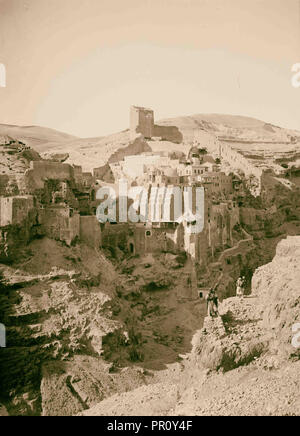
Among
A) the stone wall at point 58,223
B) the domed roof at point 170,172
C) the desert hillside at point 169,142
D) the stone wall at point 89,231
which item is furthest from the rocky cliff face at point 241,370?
the desert hillside at point 169,142

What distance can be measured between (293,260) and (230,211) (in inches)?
376

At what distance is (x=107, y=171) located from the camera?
32.9 m

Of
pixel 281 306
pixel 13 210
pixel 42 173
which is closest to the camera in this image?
pixel 281 306

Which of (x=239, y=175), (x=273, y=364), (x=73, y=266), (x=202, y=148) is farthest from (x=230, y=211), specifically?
(x=273, y=364)

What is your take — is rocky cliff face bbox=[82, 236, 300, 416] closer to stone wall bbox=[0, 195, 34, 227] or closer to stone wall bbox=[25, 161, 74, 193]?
stone wall bbox=[0, 195, 34, 227]

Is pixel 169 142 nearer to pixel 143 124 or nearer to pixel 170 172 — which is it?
pixel 143 124

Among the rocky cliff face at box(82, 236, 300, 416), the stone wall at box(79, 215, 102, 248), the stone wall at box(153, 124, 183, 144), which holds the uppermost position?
the stone wall at box(153, 124, 183, 144)

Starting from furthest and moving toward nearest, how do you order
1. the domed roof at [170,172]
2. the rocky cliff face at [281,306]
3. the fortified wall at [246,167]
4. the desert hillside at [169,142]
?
the desert hillside at [169,142] < the fortified wall at [246,167] < the domed roof at [170,172] < the rocky cliff face at [281,306]

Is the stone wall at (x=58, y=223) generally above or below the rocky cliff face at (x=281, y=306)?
above

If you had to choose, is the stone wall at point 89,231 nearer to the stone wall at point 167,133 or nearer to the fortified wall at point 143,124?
the fortified wall at point 143,124

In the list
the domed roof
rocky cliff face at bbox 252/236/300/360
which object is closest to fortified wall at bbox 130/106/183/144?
the domed roof

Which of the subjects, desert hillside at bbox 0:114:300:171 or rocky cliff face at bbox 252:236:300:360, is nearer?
rocky cliff face at bbox 252:236:300:360

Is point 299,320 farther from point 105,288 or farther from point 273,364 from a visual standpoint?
point 105,288

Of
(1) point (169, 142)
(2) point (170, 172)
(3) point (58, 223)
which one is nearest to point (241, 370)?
(3) point (58, 223)
